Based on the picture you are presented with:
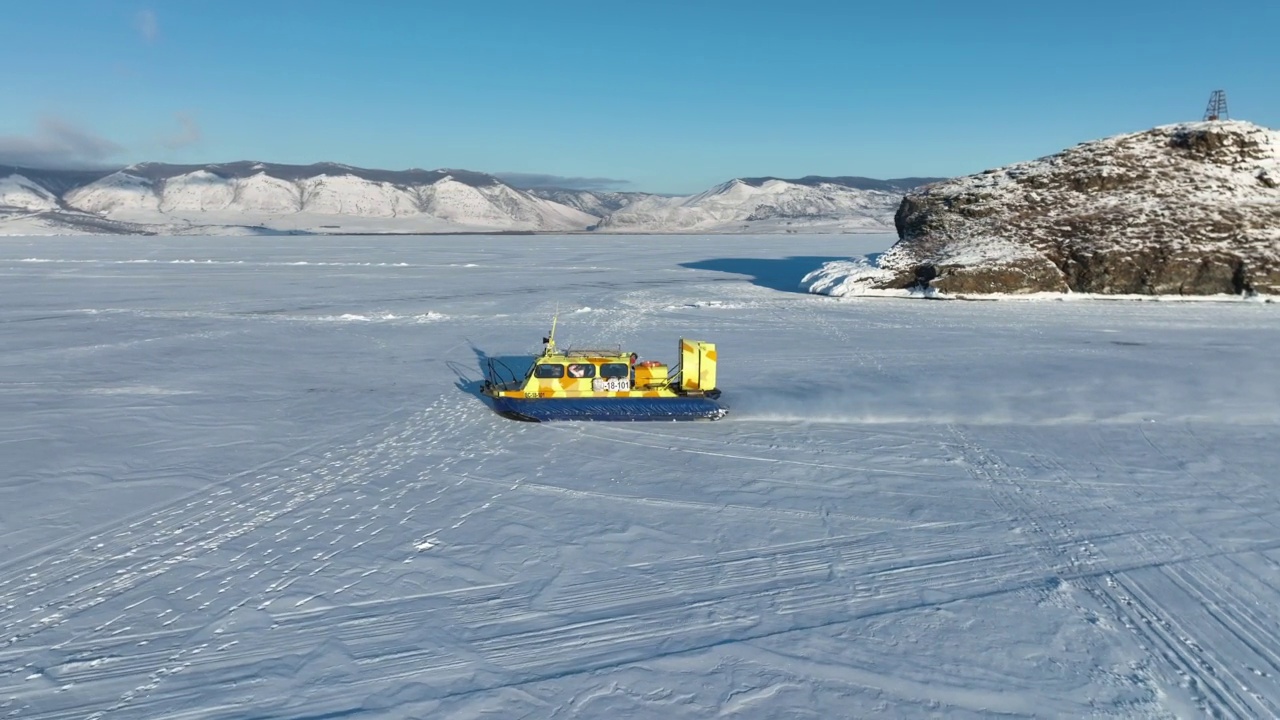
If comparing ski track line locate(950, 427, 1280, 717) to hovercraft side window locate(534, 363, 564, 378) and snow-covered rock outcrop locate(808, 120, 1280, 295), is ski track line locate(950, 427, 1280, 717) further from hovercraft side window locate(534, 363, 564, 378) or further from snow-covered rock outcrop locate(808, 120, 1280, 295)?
snow-covered rock outcrop locate(808, 120, 1280, 295)

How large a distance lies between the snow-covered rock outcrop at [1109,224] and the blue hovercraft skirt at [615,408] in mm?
25016

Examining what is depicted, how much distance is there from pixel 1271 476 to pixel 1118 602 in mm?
6469

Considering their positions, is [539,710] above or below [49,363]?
below

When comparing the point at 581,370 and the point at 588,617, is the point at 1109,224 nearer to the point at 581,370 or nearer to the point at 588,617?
the point at 581,370

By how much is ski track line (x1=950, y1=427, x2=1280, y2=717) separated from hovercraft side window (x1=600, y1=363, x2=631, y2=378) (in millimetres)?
7089

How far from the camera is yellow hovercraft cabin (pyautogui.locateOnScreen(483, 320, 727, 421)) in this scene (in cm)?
1667

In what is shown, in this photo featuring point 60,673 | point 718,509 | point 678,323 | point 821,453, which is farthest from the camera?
point 678,323

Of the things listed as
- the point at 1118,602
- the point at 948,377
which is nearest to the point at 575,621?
the point at 1118,602

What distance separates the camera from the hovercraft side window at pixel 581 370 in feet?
55.4

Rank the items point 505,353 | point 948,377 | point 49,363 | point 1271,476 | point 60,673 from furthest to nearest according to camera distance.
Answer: point 505,353, point 49,363, point 948,377, point 1271,476, point 60,673

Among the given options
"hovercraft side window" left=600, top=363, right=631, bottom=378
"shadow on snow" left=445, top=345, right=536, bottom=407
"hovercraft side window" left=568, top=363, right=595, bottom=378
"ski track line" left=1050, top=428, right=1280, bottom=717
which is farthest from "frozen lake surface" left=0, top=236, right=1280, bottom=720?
"hovercraft side window" left=600, top=363, right=631, bottom=378

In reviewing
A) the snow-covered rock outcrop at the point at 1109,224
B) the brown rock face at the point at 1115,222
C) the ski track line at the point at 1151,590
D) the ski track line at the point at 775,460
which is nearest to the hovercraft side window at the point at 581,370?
the ski track line at the point at 775,460

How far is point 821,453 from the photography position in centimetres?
1483

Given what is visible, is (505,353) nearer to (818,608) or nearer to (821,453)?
(821,453)
